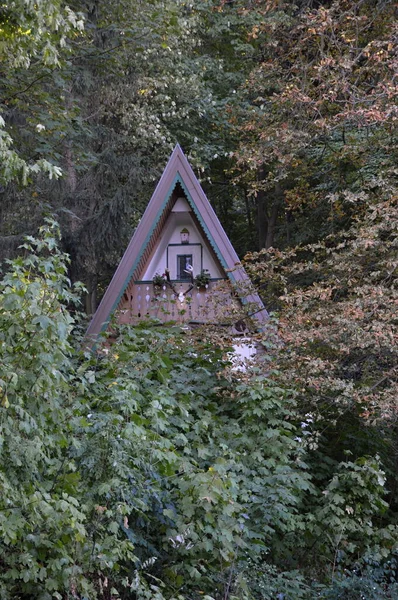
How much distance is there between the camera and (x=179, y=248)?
19047mm

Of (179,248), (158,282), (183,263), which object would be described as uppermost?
(179,248)

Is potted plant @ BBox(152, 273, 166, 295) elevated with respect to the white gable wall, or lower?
lower

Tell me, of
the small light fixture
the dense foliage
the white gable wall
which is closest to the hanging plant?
the white gable wall

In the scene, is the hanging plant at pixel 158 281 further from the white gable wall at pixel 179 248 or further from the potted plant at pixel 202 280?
the white gable wall at pixel 179 248

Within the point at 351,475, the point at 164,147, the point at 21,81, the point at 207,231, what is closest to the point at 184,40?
the point at 164,147

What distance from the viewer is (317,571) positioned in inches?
343

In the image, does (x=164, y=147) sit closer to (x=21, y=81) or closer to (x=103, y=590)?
(x=21, y=81)

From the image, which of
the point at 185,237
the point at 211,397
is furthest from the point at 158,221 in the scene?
the point at 211,397

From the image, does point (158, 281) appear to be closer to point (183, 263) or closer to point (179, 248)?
point (183, 263)

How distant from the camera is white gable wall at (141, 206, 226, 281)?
736 inches

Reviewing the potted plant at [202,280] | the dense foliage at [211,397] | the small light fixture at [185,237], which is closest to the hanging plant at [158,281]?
the potted plant at [202,280]

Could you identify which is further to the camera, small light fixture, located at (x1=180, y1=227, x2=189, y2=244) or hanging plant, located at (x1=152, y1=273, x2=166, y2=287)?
small light fixture, located at (x1=180, y1=227, x2=189, y2=244)

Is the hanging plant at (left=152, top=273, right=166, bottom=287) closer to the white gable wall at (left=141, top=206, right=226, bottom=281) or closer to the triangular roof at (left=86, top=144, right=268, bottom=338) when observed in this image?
the triangular roof at (left=86, top=144, right=268, bottom=338)

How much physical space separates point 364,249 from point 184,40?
14.4m
